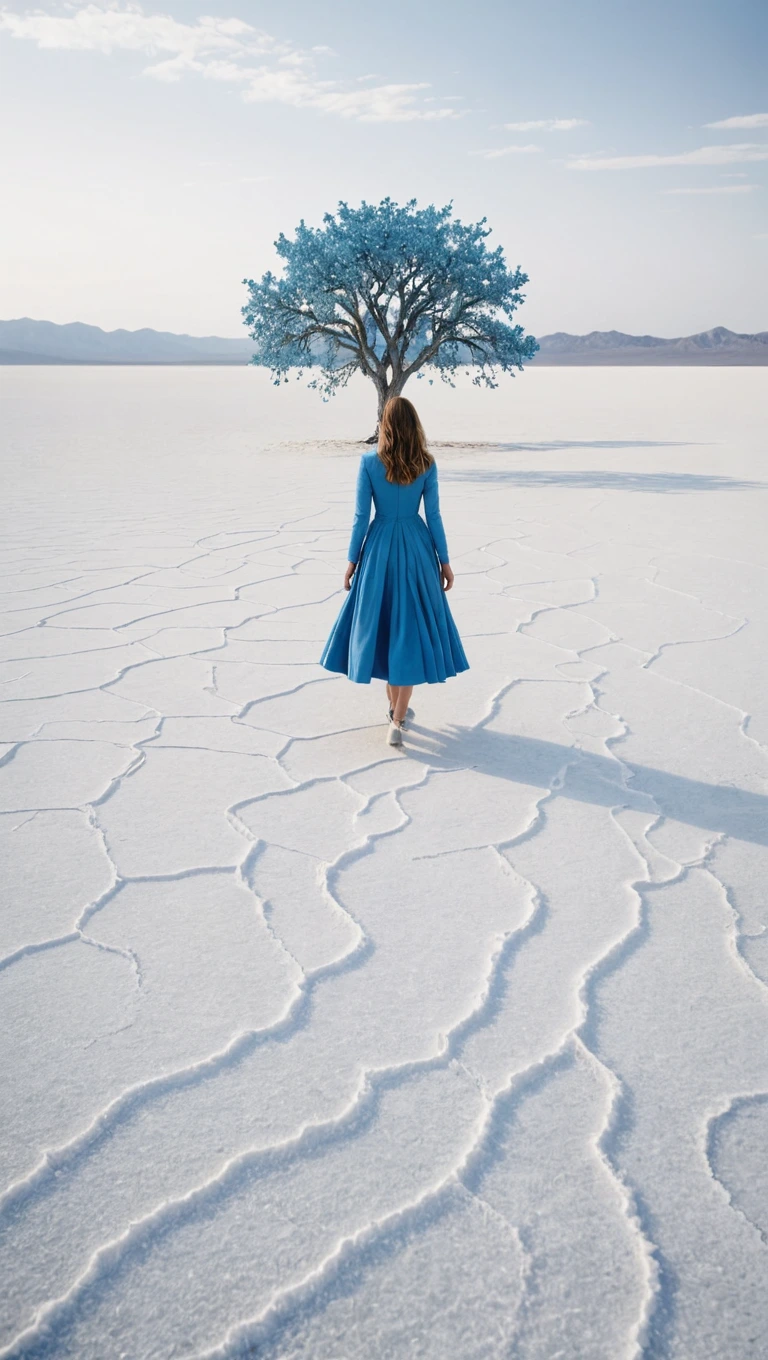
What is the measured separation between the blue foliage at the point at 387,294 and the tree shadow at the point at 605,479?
270 centimetres

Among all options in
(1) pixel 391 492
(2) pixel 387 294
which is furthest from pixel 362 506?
(2) pixel 387 294

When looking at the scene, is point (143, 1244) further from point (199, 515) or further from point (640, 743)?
point (199, 515)

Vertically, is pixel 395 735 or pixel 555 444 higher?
pixel 395 735

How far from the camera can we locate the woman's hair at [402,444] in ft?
10.8

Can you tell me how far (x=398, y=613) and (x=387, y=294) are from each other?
11810 millimetres

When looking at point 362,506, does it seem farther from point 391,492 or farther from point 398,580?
point 398,580

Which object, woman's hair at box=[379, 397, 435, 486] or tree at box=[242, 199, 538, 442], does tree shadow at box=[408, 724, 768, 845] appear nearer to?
woman's hair at box=[379, 397, 435, 486]

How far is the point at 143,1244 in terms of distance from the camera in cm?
154

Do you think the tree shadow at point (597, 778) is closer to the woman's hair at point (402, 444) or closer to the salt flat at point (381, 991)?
the salt flat at point (381, 991)

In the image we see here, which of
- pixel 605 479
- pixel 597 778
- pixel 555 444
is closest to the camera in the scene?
pixel 597 778

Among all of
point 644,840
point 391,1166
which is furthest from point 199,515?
point 391,1166

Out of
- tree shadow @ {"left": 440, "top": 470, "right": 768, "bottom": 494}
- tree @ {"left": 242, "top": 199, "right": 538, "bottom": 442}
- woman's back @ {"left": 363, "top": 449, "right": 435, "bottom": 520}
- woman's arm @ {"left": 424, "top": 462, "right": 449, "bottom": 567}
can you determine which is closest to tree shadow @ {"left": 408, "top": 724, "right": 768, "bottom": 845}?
woman's arm @ {"left": 424, "top": 462, "right": 449, "bottom": 567}

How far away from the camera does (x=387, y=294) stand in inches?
553

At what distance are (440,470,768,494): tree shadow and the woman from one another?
7.28 meters
